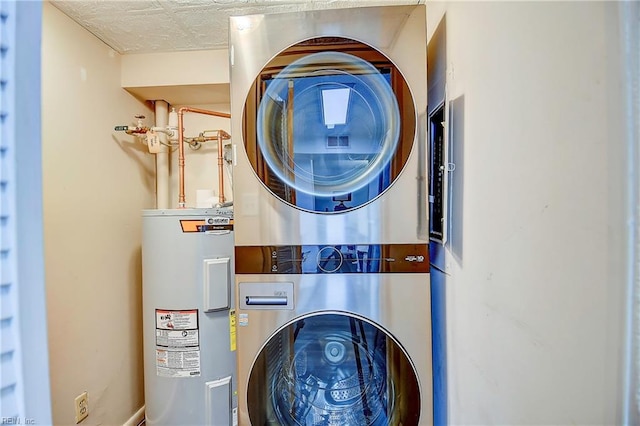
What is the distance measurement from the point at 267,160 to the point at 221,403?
1.14 meters

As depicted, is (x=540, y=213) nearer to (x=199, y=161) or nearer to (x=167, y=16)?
(x=167, y=16)

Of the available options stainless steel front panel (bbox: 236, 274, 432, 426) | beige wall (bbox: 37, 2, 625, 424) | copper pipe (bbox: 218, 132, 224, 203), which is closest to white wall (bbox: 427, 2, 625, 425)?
beige wall (bbox: 37, 2, 625, 424)

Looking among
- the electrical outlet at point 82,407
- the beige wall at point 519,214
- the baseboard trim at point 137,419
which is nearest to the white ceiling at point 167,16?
the beige wall at point 519,214

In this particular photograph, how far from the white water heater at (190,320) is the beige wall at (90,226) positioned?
0.30 meters

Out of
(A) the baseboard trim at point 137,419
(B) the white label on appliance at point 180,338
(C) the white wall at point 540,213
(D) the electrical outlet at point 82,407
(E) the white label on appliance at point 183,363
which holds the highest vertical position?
(C) the white wall at point 540,213

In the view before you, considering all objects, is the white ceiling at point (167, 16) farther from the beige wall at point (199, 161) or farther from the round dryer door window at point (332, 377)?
the round dryer door window at point (332, 377)

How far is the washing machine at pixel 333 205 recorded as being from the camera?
94 cm

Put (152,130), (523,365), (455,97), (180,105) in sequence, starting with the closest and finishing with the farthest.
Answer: (523,365) < (455,97) < (152,130) < (180,105)

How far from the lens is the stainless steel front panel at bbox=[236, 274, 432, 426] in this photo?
3.05 feet

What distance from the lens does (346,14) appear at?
96 cm

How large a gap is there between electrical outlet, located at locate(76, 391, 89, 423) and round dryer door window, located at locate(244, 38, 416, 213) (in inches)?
52.9

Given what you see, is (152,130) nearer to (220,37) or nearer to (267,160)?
(220,37)

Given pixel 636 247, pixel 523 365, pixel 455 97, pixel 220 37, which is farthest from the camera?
pixel 220 37

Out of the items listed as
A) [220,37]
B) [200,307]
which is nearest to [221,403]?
[200,307]
